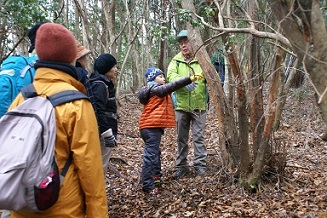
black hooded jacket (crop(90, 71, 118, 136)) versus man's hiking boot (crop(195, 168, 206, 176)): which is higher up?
black hooded jacket (crop(90, 71, 118, 136))

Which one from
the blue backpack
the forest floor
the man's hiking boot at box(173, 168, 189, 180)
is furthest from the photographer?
the man's hiking boot at box(173, 168, 189, 180)

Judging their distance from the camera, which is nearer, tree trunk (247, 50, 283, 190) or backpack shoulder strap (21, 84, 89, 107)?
backpack shoulder strap (21, 84, 89, 107)

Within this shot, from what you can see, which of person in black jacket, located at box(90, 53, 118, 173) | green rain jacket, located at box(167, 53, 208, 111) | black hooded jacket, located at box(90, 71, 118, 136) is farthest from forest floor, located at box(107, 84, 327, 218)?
black hooded jacket, located at box(90, 71, 118, 136)

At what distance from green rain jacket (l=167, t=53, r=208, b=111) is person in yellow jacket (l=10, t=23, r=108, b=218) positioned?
293 cm

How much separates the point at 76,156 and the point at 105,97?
177cm

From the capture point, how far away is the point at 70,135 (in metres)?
2.01

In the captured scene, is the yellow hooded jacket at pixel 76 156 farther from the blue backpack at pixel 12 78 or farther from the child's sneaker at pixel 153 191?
the child's sneaker at pixel 153 191

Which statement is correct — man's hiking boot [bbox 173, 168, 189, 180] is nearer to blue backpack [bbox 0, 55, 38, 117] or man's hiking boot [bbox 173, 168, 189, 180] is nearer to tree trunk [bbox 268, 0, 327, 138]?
blue backpack [bbox 0, 55, 38, 117]

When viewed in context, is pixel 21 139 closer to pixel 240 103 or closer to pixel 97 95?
pixel 97 95

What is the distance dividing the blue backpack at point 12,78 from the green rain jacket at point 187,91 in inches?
94.5

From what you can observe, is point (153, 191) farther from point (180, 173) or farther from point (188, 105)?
point (188, 105)

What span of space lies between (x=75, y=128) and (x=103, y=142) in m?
1.79

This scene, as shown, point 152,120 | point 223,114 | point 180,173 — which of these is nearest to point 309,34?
point 223,114

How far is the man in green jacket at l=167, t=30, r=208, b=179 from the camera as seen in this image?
5012 mm
